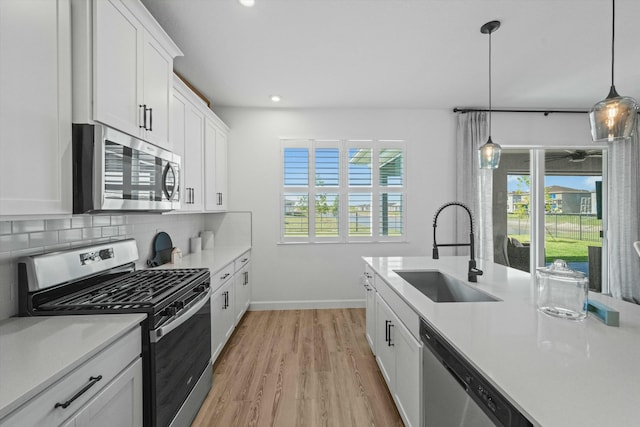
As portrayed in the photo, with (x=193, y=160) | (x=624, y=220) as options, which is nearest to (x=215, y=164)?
(x=193, y=160)

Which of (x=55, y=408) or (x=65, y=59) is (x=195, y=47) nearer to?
(x=65, y=59)

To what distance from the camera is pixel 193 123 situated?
108 inches

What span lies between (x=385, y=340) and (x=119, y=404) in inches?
62.6

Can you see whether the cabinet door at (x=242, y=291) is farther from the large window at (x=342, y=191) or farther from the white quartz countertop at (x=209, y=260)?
the large window at (x=342, y=191)

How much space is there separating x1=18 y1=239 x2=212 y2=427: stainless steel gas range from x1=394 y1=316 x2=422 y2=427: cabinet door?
124cm

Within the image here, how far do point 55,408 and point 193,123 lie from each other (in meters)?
2.40

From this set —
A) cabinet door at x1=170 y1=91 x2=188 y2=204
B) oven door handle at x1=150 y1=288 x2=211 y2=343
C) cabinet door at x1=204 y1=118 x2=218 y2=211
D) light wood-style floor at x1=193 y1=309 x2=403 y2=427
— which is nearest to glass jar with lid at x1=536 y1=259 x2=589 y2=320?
light wood-style floor at x1=193 y1=309 x2=403 y2=427

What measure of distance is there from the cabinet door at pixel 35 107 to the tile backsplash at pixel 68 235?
1.08 feet

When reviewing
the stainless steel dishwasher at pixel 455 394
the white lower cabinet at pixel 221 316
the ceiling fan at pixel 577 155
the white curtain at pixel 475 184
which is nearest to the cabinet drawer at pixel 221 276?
the white lower cabinet at pixel 221 316

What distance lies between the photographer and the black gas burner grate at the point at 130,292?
1.35 meters

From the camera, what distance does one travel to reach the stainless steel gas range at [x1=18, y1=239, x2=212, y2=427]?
4.36 ft

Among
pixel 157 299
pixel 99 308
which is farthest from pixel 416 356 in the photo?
pixel 99 308

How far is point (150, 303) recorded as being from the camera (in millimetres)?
1360

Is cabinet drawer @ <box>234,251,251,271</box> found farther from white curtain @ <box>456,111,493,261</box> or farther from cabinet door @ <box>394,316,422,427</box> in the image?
white curtain @ <box>456,111,493,261</box>
